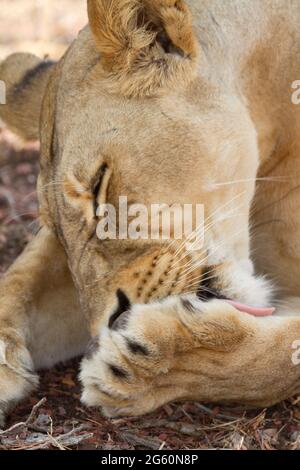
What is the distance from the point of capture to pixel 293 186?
124 inches

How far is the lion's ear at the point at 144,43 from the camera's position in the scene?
279 cm

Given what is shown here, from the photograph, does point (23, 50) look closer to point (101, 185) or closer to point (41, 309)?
point (41, 309)

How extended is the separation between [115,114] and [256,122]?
18.4 inches

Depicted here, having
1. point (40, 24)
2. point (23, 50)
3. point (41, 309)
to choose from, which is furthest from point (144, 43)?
point (40, 24)

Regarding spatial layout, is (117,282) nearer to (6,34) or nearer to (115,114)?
(115,114)

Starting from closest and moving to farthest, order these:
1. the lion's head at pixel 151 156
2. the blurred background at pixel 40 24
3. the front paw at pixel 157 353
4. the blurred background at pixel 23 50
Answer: the front paw at pixel 157 353 → the lion's head at pixel 151 156 → the blurred background at pixel 23 50 → the blurred background at pixel 40 24

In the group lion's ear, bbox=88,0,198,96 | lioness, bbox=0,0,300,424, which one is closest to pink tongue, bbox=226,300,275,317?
lioness, bbox=0,0,300,424

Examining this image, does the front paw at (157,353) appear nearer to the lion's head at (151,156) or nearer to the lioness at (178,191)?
the lioness at (178,191)

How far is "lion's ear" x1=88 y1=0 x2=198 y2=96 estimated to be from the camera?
279cm

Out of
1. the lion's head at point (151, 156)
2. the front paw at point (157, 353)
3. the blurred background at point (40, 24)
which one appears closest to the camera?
the front paw at point (157, 353)

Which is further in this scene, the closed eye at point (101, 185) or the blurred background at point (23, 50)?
the blurred background at point (23, 50)

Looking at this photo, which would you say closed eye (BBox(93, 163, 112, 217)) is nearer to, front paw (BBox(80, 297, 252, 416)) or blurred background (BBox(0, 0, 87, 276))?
front paw (BBox(80, 297, 252, 416))

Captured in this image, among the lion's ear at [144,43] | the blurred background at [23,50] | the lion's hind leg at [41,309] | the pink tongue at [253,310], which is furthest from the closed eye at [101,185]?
the blurred background at [23,50]
